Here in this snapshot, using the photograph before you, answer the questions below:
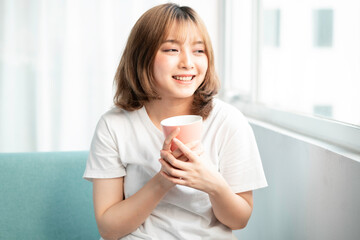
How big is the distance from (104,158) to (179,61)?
355mm

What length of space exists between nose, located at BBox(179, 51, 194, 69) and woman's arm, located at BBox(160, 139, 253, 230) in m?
0.26

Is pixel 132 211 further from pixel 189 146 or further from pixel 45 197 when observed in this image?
pixel 45 197

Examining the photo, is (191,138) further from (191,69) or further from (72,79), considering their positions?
(72,79)

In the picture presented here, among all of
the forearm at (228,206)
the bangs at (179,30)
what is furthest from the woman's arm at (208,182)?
the bangs at (179,30)

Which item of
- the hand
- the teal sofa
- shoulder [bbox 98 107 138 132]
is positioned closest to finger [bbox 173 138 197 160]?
the hand

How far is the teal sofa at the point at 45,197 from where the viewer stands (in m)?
1.35

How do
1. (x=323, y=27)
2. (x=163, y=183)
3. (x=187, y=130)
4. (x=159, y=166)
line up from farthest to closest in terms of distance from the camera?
(x=323, y=27) < (x=159, y=166) < (x=163, y=183) < (x=187, y=130)

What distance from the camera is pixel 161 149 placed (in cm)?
108

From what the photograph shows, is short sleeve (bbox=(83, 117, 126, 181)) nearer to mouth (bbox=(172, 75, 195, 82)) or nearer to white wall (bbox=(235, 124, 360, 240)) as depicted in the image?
mouth (bbox=(172, 75, 195, 82))

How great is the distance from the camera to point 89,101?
225 centimetres

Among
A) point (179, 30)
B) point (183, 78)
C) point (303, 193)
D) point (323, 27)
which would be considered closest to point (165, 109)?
point (183, 78)

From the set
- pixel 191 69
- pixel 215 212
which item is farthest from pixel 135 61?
pixel 215 212

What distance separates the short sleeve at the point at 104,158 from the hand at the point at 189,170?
217 millimetres

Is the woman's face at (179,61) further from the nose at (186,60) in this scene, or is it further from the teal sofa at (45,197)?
the teal sofa at (45,197)
